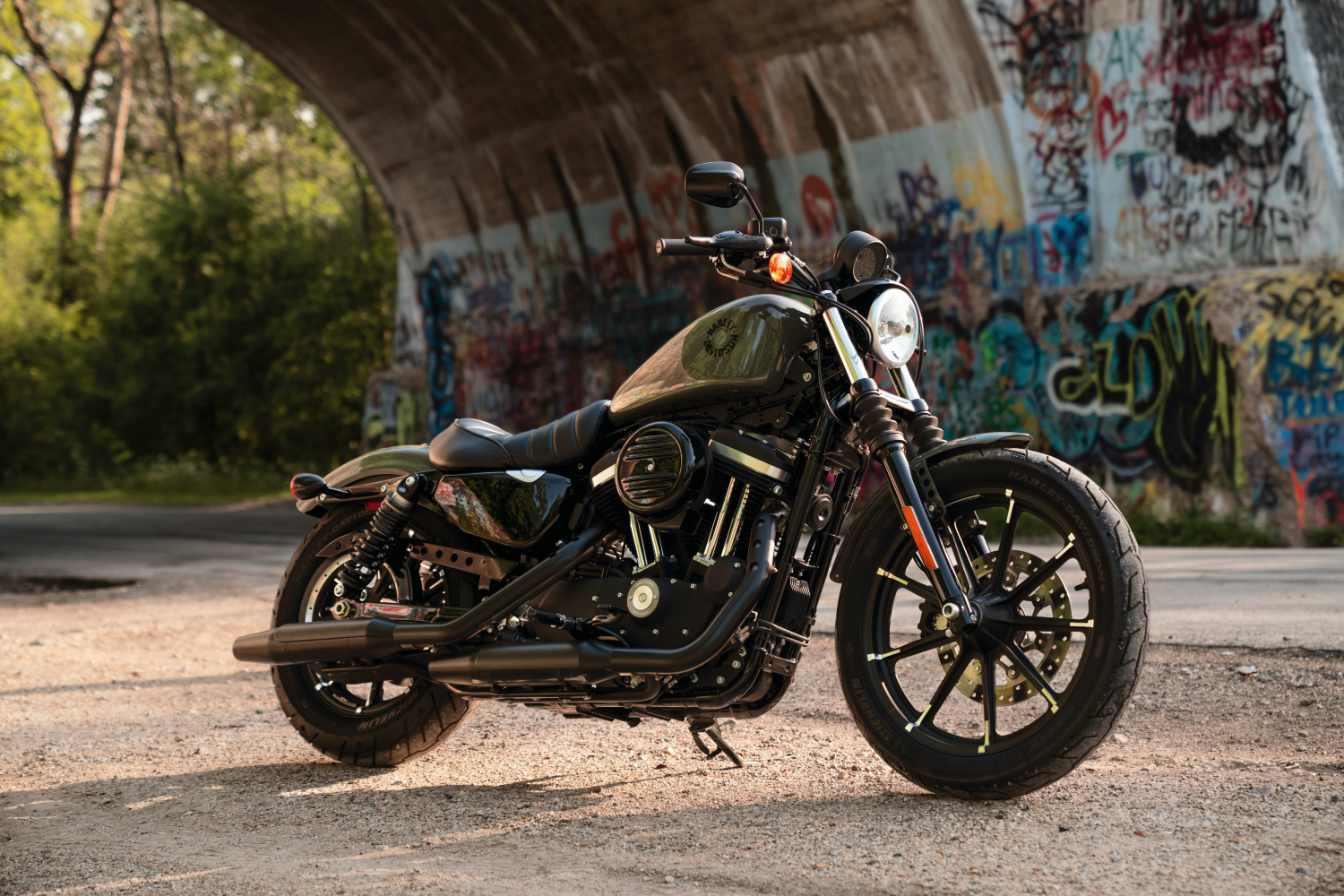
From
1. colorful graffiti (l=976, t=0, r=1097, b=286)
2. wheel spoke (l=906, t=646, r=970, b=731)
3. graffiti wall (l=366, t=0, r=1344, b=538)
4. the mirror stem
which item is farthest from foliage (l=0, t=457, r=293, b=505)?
wheel spoke (l=906, t=646, r=970, b=731)

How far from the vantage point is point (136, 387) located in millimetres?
28406

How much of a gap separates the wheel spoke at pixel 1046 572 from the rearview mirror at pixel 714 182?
1.23 meters

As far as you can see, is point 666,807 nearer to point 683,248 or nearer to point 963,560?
point 963,560

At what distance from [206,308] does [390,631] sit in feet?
86.0

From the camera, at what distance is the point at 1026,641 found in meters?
3.07

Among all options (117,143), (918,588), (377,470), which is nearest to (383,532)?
(377,470)

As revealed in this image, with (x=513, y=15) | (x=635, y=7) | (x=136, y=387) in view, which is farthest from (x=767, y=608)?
(x=136, y=387)

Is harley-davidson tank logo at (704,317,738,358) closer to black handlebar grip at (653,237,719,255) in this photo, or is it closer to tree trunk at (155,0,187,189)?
black handlebar grip at (653,237,719,255)

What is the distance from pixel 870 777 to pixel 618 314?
13.8 meters

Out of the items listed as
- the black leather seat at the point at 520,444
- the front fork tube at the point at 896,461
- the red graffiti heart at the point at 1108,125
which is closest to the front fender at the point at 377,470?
the black leather seat at the point at 520,444

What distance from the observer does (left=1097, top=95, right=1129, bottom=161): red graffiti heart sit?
10922 mm

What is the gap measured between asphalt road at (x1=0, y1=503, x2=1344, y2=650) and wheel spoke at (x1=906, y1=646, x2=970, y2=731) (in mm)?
2628

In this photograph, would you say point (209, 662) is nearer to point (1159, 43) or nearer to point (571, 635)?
point (571, 635)

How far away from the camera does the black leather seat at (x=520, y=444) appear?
352cm
